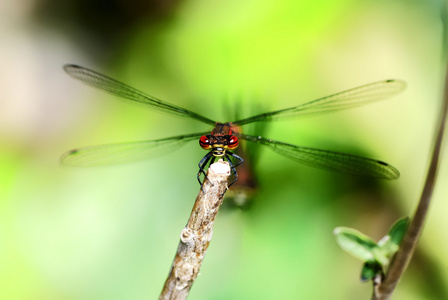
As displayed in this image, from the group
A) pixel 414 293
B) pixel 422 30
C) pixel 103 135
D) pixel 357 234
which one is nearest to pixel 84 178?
pixel 103 135

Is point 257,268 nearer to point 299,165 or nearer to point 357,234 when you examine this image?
point 299,165

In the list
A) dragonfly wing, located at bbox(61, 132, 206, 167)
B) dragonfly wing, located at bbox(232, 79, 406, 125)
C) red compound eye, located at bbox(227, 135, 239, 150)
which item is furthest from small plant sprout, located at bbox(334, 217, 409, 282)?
dragonfly wing, located at bbox(61, 132, 206, 167)

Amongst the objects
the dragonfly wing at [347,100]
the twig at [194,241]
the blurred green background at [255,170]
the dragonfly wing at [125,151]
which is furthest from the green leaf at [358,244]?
the dragonfly wing at [125,151]

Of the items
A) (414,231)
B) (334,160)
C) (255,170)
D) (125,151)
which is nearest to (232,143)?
(255,170)

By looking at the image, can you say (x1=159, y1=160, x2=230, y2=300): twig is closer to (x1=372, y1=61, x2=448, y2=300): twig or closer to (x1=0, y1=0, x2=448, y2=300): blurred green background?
(x1=372, y1=61, x2=448, y2=300): twig

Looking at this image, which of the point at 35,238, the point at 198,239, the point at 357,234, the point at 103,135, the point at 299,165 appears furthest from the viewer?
the point at 103,135

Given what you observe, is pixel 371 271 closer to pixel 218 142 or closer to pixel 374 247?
pixel 374 247

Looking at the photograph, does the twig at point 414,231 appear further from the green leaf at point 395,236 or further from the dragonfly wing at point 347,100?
the dragonfly wing at point 347,100
